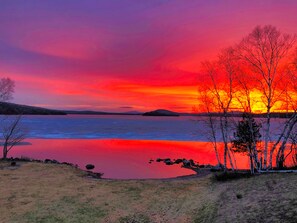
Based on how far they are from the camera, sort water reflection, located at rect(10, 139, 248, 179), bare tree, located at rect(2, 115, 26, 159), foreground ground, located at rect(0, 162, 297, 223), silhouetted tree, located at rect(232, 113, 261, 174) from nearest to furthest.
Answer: foreground ground, located at rect(0, 162, 297, 223) → silhouetted tree, located at rect(232, 113, 261, 174) → water reflection, located at rect(10, 139, 248, 179) → bare tree, located at rect(2, 115, 26, 159)

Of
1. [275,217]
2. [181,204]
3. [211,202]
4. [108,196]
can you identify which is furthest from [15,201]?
[275,217]

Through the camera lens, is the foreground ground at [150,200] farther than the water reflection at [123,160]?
No

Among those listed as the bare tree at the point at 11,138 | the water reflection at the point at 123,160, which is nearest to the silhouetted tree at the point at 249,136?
the water reflection at the point at 123,160

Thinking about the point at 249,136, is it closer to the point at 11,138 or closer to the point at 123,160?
the point at 123,160

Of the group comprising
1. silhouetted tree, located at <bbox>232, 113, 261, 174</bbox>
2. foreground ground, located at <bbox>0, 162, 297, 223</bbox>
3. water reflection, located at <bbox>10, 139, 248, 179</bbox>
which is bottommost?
water reflection, located at <bbox>10, 139, 248, 179</bbox>

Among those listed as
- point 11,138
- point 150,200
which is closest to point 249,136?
point 150,200

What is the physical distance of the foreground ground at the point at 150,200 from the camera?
16.2 meters

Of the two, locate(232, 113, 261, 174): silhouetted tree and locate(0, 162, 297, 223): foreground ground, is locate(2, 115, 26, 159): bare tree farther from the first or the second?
locate(232, 113, 261, 174): silhouetted tree

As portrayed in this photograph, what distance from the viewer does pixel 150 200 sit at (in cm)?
2147

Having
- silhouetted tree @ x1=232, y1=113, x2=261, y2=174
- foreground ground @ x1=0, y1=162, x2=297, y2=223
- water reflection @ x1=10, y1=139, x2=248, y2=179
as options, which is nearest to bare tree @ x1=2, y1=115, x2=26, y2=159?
water reflection @ x1=10, y1=139, x2=248, y2=179

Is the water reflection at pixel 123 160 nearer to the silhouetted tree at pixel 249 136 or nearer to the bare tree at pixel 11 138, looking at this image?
the bare tree at pixel 11 138

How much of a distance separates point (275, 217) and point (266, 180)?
7.22 metres

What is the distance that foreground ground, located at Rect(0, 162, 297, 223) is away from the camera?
16172 mm

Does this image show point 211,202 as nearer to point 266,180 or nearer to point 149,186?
point 266,180
